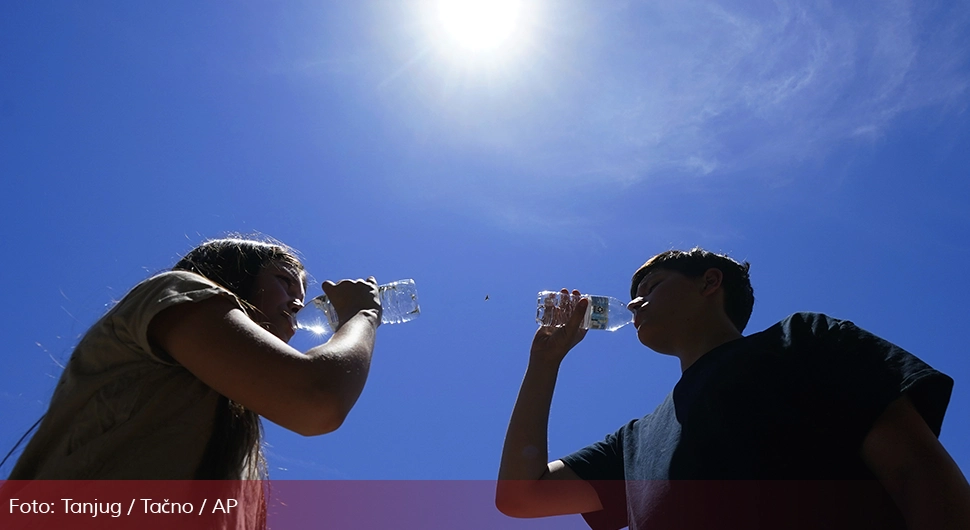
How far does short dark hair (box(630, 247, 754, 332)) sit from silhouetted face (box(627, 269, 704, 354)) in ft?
0.32

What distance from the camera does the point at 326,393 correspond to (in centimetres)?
190

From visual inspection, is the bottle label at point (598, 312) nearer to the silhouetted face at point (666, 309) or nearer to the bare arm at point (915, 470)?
the silhouetted face at point (666, 309)

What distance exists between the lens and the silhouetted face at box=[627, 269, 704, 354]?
3.70 meters

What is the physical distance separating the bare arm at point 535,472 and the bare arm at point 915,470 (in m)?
1.50

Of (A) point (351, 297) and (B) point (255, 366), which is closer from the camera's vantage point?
(B) point (255, 366)

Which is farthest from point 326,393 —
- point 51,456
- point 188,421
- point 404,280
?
point 404,280

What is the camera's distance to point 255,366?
6.07ft

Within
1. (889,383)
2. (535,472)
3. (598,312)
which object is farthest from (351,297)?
(598,312)

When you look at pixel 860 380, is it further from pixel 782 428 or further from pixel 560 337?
pixel 560 337

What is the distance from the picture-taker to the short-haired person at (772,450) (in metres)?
2.31

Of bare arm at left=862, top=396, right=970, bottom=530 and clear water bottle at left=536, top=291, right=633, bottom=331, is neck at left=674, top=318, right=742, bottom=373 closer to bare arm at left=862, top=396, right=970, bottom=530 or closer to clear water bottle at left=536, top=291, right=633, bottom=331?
clear water bottle at left=536, top=291, right=633, bottom=331

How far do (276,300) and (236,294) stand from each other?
0.49ft

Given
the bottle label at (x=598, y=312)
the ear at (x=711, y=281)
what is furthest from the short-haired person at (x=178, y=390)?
the bottle label at (x=598, y=312)

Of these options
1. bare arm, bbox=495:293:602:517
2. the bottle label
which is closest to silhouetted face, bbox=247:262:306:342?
bare arm, bbox=495:293:602:517
